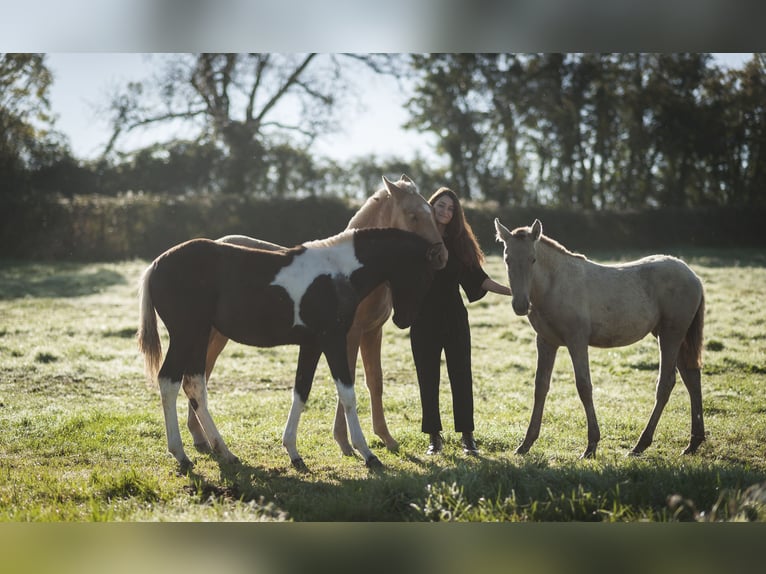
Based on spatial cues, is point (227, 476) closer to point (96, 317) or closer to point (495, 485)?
point (495, 485)

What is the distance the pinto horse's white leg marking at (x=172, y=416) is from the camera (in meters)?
5.16

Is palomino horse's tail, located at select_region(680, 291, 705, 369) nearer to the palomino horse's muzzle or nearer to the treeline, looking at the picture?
the palomino horse's muzzle

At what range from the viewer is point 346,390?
17.1 feet

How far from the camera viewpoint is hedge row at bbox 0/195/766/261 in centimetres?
1545

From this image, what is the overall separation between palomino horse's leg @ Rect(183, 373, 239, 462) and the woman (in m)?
1.66

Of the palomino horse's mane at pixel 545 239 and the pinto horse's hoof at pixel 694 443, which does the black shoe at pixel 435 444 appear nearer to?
the palomino horse's mane at pixel 545 239

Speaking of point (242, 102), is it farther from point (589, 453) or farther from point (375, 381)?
point (589, 453)

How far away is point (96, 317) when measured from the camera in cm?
1169

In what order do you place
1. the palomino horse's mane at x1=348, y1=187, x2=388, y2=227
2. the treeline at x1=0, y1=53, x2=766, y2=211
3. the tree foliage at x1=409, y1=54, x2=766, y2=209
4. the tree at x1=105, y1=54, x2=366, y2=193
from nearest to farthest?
the palomino horse's mane at x1=348, y1=187, x2=388, y2=227
the tree foliage at x1=409, y1=54, x2=766, y2=209
the treeline at x1=0, y1=53, x2=766, y2=211
the tree at x1=105, y1=54, x2=366, y2=193

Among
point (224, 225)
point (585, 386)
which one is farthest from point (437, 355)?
point (224, 225)

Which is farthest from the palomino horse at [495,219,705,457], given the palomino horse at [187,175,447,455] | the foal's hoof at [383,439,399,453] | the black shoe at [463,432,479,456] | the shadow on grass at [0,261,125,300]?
the shadow on grass at [0,261,125,300]

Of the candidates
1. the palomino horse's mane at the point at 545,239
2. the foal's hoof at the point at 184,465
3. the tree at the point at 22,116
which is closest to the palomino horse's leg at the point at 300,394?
the foal's hoof at the point at 184,465

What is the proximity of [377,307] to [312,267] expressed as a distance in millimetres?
817

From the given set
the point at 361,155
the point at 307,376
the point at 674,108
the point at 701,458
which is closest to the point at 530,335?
the point at 701,458
